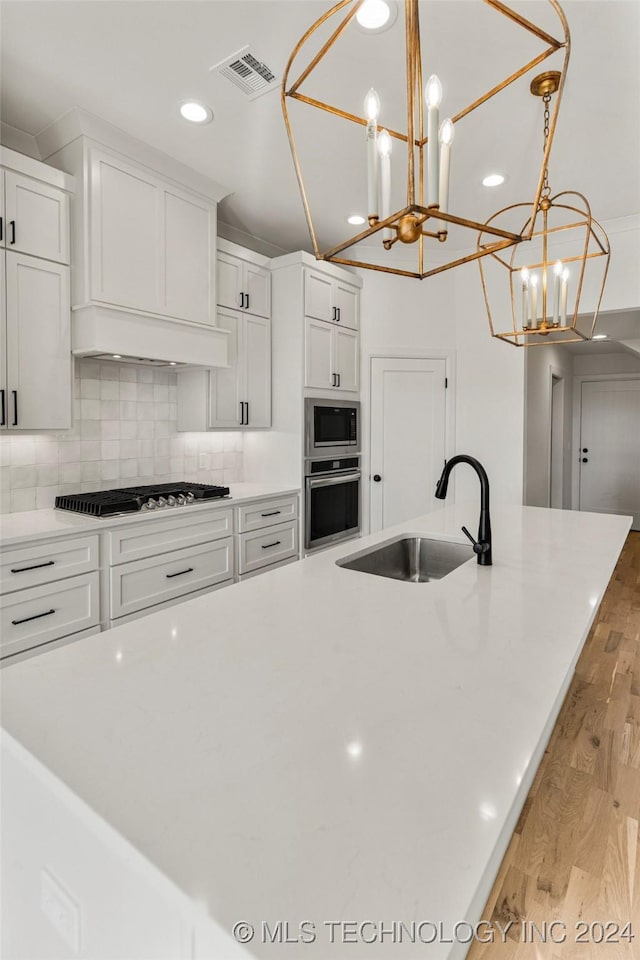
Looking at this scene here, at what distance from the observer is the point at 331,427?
389 cm

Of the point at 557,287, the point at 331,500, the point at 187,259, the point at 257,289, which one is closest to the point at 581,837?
the point at 557,287

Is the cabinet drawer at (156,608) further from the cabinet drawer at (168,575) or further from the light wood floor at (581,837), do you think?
the light wood floor at (581,837)

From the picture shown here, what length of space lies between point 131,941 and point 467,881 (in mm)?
415

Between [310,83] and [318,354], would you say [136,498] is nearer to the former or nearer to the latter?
[318,354]

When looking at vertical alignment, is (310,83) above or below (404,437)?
above

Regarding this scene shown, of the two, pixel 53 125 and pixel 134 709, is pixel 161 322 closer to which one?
pixel 53 125

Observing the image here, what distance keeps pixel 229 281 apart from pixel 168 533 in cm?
173

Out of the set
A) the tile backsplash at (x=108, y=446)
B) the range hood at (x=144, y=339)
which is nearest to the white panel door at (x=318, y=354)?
the range hood at (x=144, y=339)

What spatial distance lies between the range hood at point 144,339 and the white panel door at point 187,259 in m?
0.09

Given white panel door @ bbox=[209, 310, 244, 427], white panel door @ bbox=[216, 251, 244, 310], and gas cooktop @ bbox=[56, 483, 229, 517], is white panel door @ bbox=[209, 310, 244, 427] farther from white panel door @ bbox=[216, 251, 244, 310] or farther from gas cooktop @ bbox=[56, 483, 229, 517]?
gas cooktop @ bbox=[56, 483, 229, 517]

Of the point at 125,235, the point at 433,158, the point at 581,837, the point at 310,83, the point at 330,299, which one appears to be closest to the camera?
the point at 433,158

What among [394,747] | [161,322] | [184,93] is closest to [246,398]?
[161,322]

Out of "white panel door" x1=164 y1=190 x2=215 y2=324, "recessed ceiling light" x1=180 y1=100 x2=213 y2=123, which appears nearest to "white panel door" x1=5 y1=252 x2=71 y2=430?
"white panel door" x1=164 y1=190 x2=215 y2=324

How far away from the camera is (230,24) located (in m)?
1.84
